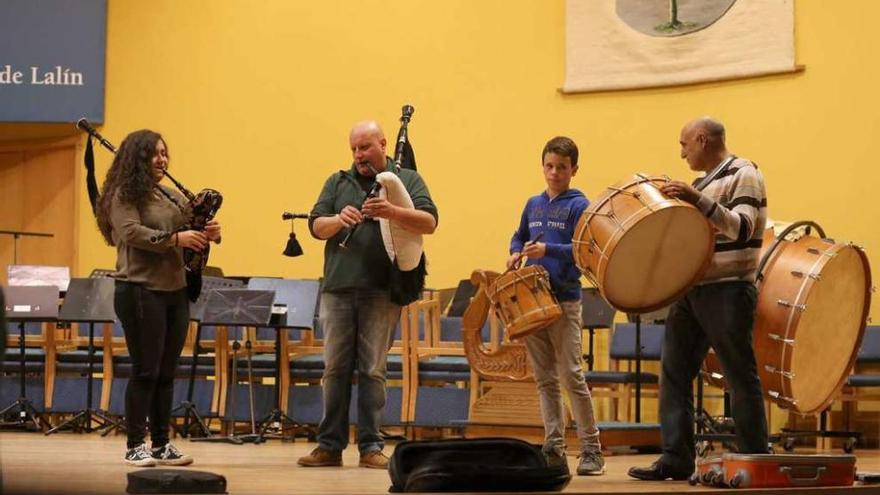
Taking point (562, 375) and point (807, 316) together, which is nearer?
point (807, 316)

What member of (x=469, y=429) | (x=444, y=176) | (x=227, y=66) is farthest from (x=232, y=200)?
(x=469, y=429)

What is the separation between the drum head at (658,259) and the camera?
452 centimetres

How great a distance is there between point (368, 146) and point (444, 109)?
489 cm

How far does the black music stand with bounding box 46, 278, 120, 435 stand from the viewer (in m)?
8.15

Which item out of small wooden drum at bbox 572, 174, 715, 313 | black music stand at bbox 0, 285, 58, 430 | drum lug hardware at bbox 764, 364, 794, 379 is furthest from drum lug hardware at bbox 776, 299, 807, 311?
black music stand at bbox 0, 285, 58, 430

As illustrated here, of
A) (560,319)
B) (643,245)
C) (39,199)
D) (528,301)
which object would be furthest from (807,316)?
(39,199)

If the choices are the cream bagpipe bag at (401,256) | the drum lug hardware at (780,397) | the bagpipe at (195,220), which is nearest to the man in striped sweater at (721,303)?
the drum lug hardware at (780,397)

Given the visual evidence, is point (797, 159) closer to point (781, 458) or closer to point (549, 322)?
point (549, 322)

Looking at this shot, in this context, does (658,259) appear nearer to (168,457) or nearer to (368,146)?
(368,146)

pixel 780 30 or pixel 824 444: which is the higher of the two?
pixel 780 30

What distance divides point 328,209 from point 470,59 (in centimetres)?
498

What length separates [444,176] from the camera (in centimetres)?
1028

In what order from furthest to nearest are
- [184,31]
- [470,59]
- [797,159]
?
[184,31] < [470,59] < [797,159]

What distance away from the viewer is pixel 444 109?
1029cm
